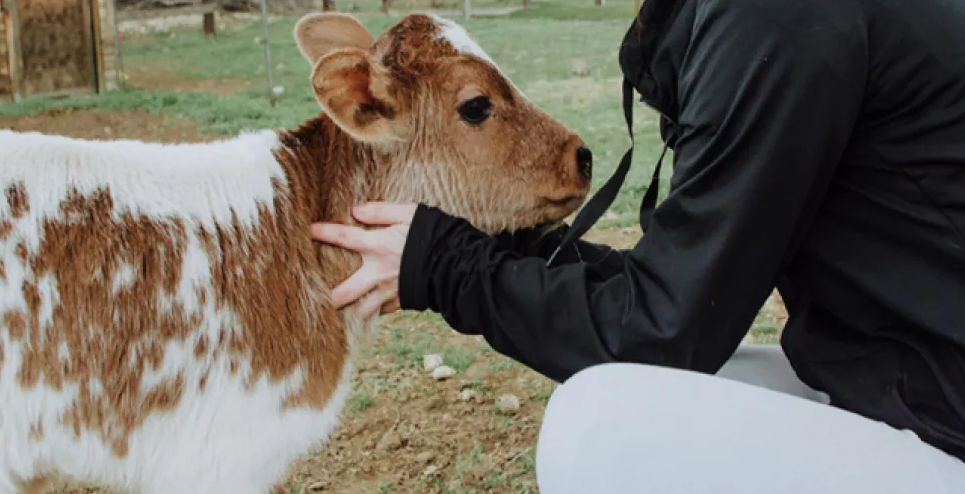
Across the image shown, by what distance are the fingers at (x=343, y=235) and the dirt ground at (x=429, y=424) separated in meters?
0.80

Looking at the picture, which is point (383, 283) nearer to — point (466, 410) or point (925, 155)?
point (925, 155)

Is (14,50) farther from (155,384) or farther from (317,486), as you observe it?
(155,384)

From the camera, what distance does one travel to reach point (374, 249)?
202cm

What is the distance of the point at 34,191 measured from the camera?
74.9 inches

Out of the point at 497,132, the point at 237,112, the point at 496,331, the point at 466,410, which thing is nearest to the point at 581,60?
the point at 237,112

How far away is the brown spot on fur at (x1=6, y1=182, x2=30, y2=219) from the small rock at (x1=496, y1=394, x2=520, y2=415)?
1.89 meters

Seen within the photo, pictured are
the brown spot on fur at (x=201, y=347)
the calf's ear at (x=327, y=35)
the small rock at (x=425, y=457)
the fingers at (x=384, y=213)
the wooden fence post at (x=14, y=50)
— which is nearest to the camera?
the brown spot on fur at (x=201, y=347)

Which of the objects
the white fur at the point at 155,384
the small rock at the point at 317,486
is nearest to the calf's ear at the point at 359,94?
the white fur at the point at 155,384

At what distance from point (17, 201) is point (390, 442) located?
1591 millimetres

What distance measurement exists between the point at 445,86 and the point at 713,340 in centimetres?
90

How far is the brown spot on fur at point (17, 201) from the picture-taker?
187cm

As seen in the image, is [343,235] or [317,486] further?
[317,486]

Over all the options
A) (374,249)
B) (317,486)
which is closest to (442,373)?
(317,486)

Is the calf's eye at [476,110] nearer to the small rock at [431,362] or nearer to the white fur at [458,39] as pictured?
the white fur at [458,39]
